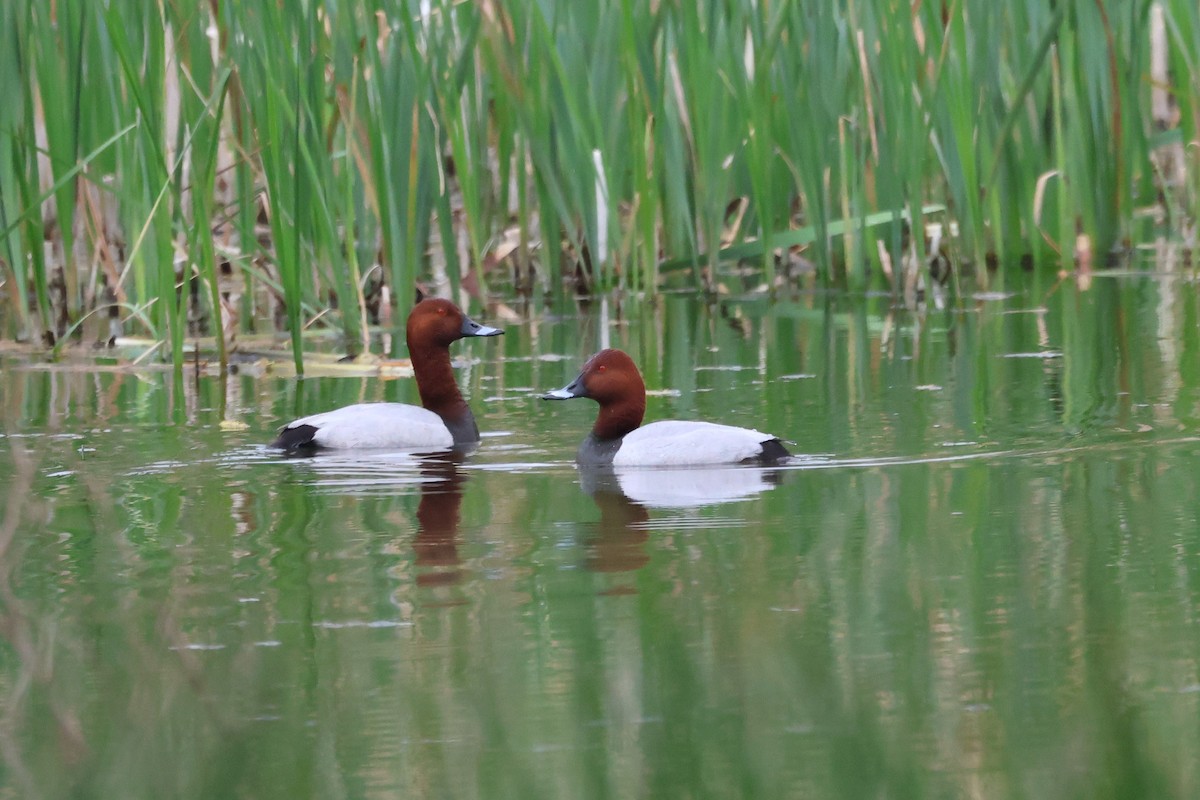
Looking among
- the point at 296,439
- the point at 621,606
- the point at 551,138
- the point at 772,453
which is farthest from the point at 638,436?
the point at 551,138

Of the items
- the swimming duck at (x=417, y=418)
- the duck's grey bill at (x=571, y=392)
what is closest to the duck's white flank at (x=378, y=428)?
the swimming duck at (x=417, y=418)

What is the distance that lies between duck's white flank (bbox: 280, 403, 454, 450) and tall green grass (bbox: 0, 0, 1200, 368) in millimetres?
1025

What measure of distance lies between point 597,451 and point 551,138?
4010mm

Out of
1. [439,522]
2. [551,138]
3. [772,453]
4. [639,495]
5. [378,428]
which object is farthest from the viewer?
[551,138]

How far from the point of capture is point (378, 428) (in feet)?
22.3

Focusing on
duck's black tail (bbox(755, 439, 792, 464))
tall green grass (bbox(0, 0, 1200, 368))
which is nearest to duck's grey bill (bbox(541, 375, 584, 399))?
duck's black tail (bbox(755, 439, 792, 464))

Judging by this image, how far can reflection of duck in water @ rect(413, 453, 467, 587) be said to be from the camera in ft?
14.6

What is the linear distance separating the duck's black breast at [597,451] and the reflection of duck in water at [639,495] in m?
0.09

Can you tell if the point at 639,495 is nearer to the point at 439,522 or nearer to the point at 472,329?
the point at 439,522

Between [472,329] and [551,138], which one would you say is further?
[551,138]

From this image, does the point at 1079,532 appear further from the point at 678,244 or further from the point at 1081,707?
the point at 678,244

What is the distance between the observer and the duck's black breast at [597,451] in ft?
20.8

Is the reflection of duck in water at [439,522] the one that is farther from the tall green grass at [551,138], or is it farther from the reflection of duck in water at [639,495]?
the tall green grass at [551,138]

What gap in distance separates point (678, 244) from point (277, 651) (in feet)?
24.1
